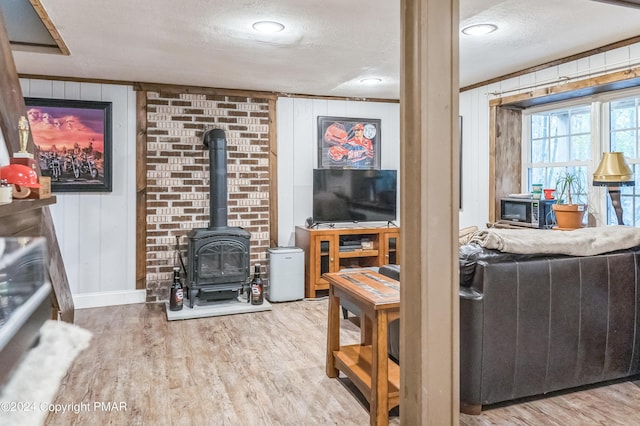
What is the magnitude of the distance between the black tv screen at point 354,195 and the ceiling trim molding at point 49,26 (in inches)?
109

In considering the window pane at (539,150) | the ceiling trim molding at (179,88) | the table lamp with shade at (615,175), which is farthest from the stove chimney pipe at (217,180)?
the table lamp with shade at (615,175)

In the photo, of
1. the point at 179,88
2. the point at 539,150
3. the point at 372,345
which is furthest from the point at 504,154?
the point at 179,88

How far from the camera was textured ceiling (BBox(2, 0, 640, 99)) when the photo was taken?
293 centimetres

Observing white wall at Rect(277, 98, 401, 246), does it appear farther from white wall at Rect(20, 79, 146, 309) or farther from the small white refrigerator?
white wall at Rect(20, 79, 146, 309)

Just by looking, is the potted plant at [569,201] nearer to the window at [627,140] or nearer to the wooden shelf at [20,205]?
the window at [627,140]

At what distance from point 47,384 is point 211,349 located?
1.11 meters

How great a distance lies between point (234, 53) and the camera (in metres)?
3.86

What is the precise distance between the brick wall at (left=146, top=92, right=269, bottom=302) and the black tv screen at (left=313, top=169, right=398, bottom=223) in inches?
27.3

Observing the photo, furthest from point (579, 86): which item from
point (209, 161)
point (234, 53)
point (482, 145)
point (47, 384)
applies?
point (47, 384)

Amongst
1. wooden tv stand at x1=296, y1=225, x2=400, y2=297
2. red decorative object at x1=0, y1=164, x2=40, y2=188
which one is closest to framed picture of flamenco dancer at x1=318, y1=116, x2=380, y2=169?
wooden tv stand at x1=296, y1=225, x2=400, y2=297

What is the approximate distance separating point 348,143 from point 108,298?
3.30 m

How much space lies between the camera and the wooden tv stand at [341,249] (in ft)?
16.9

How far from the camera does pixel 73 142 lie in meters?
4.68

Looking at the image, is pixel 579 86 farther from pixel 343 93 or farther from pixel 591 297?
pixel 343 93
